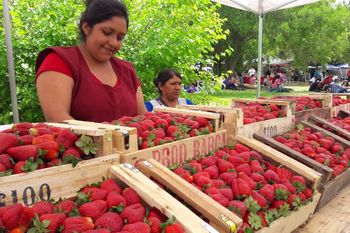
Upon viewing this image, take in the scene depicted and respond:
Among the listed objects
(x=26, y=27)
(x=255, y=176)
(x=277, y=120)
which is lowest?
(x=255, y=176)

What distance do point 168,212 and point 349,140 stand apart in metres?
2.54

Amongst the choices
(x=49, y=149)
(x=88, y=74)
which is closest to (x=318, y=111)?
(x=88, y=74)

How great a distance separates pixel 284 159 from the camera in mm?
2309

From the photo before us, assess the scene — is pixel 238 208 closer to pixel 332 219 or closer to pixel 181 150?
pixel 181 150

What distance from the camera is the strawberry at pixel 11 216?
1.16 meters

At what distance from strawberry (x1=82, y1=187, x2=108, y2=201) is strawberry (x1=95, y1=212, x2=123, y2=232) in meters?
0.12

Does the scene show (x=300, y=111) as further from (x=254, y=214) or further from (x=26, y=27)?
(x=26, y=27)

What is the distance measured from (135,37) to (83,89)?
9.58ft

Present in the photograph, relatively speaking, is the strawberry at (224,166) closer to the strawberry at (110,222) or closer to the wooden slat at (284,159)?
the wooden slat at (284,159)

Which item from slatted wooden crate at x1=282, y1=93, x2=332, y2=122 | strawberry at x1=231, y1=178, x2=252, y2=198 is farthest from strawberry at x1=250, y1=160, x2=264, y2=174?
slatted wooden crate at x1=282, y1=93, x2=332, y2=122

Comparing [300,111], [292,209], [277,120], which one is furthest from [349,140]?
[292,209]

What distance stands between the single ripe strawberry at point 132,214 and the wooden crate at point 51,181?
244mm

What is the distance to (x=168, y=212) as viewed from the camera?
137 centimetres

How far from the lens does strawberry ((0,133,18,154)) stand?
4.52ft
